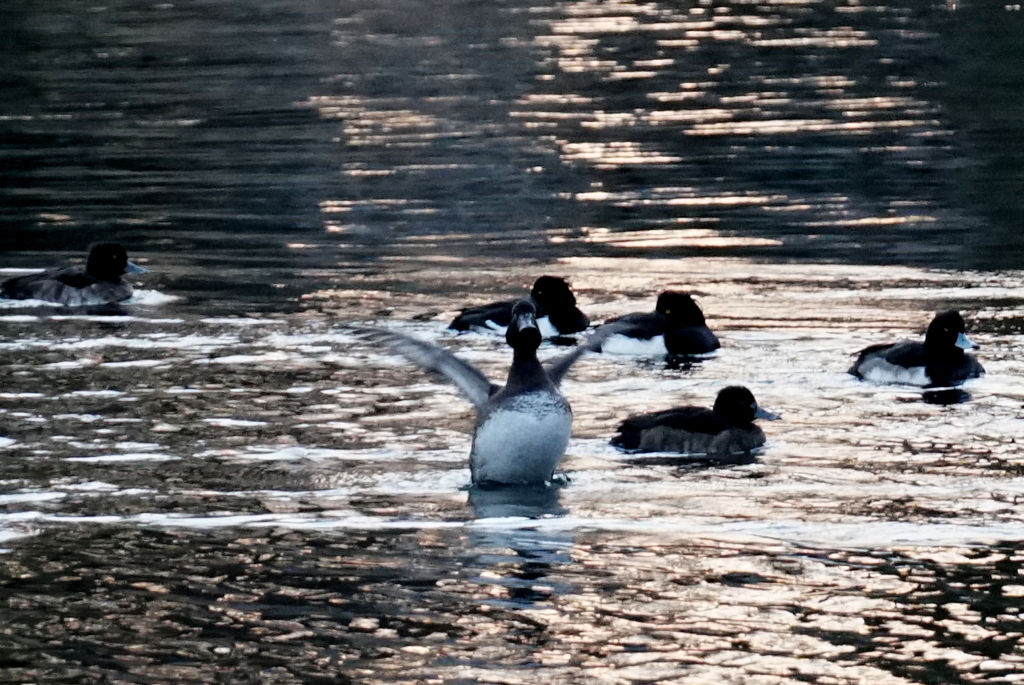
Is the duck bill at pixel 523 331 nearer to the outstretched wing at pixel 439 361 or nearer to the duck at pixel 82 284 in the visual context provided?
the outstretched wing at pixel 439 361

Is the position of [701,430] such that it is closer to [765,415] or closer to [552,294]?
[765,415]

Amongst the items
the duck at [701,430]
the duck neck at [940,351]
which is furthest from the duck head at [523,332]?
the duck neck at [940,351]

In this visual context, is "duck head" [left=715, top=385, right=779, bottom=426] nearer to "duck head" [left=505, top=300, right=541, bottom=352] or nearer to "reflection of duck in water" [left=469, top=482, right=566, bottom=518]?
"reflection of duck in water" [left=469, top=482, right=566, bottom=518]

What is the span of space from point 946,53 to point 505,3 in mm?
18714

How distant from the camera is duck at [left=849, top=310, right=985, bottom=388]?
58.5 feet

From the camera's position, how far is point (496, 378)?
18562mm

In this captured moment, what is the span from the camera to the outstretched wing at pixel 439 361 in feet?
48.7

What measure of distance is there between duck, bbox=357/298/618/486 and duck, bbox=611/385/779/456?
3.96 feet

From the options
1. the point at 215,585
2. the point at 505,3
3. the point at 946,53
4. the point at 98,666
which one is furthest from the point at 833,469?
the point at 505,3

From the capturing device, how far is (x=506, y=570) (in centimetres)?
1262

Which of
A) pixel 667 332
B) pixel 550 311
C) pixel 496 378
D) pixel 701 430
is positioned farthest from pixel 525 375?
pixel 550 311

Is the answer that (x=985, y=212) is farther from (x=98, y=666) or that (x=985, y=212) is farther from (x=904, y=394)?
(x=98, y=666)

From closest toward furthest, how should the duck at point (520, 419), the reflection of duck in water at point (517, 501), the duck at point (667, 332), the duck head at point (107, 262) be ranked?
the reflection of duck in water at point (517, 501), the duck at point (520, 419), the duck at point (667, 332), the duck head at point (107, 262)

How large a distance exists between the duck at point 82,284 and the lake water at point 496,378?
42 cm
